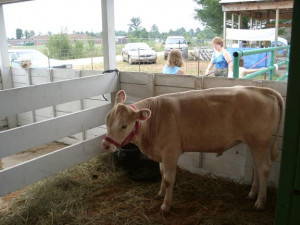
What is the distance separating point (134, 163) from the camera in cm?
411

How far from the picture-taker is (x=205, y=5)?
12.9m

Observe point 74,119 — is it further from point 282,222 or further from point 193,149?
point 282,222

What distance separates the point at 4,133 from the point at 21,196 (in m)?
0.90

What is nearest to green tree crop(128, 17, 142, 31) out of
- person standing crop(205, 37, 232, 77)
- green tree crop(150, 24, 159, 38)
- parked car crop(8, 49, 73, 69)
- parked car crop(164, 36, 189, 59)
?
green tree crop(150, 24, 159, 38)

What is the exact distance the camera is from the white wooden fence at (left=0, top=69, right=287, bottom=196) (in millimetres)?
3175

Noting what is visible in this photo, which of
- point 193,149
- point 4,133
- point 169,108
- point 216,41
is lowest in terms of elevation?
point 193,149

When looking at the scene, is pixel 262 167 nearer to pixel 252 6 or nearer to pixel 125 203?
pixel 125 203

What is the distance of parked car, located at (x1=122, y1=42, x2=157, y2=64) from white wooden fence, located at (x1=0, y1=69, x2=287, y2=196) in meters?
8.11

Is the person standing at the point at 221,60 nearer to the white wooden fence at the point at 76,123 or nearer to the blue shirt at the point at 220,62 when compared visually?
the blue shirt at the point at 220,62

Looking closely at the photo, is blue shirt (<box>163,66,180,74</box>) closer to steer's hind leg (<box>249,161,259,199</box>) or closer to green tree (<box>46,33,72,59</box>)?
steer's hind leg (<box>249,161,259,199</box>)

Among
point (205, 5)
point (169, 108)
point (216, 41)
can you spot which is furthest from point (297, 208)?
point (205, 5)

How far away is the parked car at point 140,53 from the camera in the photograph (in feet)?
40.9

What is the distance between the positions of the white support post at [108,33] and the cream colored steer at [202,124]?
164 cm

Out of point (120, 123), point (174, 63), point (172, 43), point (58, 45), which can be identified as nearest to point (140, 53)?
point (172, 43)
